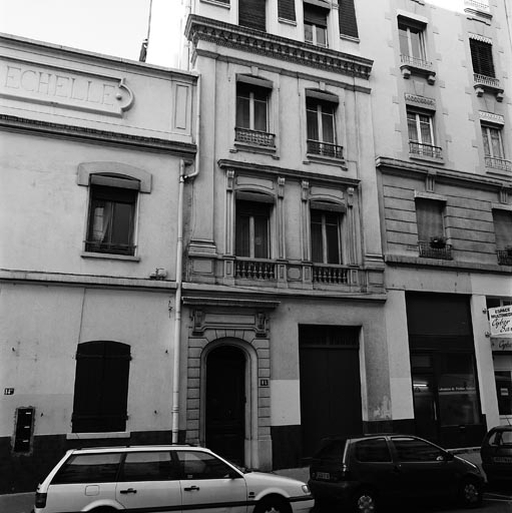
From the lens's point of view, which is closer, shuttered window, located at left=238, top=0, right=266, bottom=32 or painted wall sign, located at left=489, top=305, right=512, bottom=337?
painted wall sign, located at left=489, top=305, right=512, bottom=337

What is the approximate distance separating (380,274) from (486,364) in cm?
491

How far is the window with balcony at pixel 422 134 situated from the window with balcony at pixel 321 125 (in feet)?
10.1

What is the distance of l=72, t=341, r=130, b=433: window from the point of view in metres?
12.0

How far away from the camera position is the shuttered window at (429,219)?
17234 mm

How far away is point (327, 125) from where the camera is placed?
1688cm

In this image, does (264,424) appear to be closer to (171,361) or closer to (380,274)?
(171,361)

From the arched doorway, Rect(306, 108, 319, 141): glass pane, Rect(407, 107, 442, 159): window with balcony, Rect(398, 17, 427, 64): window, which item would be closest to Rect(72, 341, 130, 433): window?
the arched doorway

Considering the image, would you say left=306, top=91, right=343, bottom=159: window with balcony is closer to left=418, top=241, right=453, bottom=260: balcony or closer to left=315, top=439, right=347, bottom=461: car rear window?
left=418, top=241, right=453, bottom=260: balcony

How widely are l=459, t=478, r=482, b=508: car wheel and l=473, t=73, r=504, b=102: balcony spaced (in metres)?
15.2

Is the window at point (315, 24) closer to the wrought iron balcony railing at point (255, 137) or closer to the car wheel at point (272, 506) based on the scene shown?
the wrought iron balcony railing at point (255, 137)

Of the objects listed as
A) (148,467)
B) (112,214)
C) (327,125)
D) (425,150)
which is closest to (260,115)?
(327,125)

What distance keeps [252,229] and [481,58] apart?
13.0 m

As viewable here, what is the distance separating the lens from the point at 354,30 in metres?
17.8

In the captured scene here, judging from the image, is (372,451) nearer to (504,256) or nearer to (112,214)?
(112,214)
